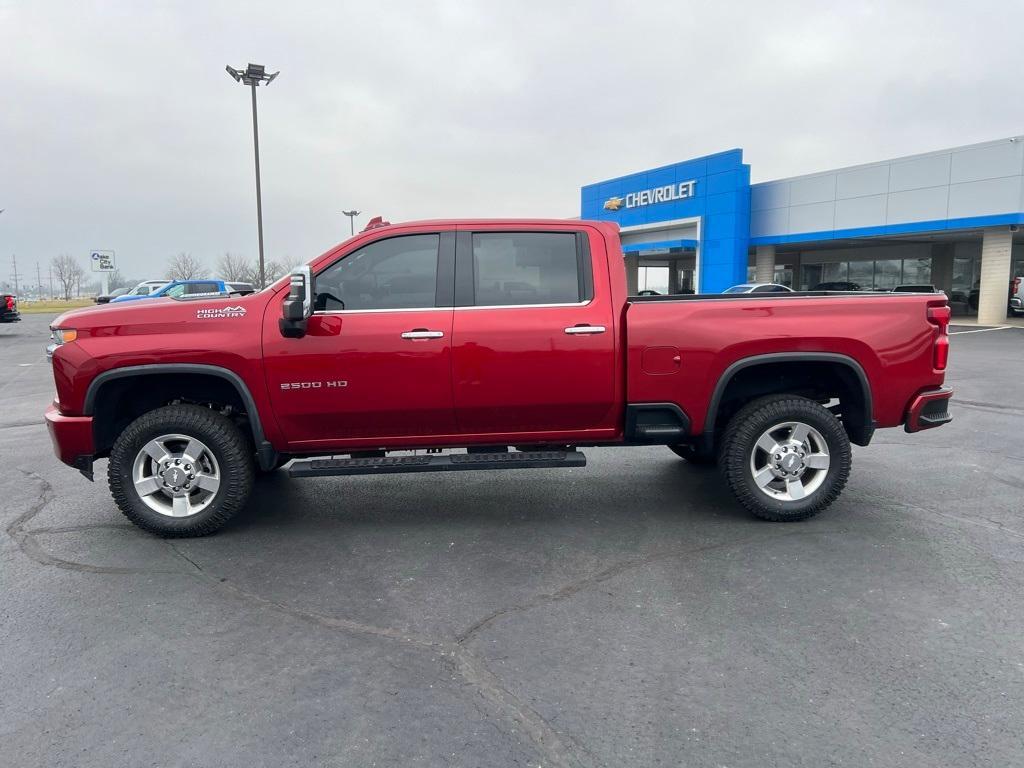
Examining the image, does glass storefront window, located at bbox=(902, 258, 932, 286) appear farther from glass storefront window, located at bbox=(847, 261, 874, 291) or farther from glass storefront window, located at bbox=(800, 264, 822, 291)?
glass storefront window, located at bbox=(800, 264, 822, 291)

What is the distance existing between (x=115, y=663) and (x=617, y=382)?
10.5 feet

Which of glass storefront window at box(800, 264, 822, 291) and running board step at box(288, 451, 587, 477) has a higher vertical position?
glass storefront window at box(800, 264, 822, 291)

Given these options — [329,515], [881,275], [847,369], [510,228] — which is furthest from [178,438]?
[881,275]

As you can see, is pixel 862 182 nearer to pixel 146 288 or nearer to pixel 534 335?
pixel 534 335

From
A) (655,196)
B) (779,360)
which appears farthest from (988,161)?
(779,360)

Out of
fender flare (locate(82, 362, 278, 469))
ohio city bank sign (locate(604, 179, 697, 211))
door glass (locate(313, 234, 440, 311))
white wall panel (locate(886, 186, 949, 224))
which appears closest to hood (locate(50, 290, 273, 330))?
fender flare (locate(82, 362, 278, 469))

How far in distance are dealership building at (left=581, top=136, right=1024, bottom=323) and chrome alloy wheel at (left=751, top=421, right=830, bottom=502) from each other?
25.4 metres

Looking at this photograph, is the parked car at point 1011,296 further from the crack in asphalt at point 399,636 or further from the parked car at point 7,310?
the parked car at point 7,310

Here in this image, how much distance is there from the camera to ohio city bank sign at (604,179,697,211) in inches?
1417

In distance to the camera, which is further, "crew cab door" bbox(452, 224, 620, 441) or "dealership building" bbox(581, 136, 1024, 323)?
"dealership building" bbox(581, 136, 1024, 323)

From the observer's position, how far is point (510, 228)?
4996mm

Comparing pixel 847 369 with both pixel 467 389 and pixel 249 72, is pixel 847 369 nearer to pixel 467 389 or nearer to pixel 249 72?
pixel 467 389

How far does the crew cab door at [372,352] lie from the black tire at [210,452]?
0.38 metres

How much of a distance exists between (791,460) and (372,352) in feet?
9.54
